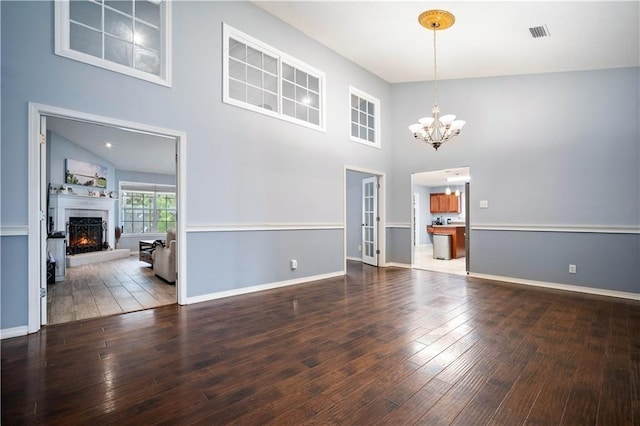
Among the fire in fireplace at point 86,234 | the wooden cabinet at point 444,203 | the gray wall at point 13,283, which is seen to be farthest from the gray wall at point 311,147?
the wooden cabinet at point 444,203

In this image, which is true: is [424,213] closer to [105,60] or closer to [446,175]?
[446,175]

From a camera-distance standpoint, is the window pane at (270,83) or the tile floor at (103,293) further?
the window pane at (270,83)

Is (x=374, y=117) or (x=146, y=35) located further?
(x=374, y=117)

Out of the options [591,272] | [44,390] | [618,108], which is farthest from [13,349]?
[618,108]

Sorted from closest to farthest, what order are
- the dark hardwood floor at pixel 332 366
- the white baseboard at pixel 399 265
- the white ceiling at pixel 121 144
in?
the dark hardwood floor at pixel 332 366, the white ceiling at pixel 121 144, the white baseboard at pixel 399 265

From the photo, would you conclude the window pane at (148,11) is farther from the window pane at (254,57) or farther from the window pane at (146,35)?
the window pane at (254,57)

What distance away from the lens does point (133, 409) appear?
1.58 m

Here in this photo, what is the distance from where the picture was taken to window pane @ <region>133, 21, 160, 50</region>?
3586 mm

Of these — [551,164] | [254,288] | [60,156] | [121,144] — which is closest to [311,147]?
[254,288]

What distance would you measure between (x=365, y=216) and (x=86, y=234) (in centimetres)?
711

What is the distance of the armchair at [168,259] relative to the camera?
179 inches

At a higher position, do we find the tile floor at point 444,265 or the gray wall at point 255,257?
the gray wall at point 255,257

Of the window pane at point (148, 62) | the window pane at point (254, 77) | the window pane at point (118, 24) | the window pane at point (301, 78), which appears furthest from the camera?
the window pane at point (301, 78)

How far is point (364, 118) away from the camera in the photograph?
19.8 feet
